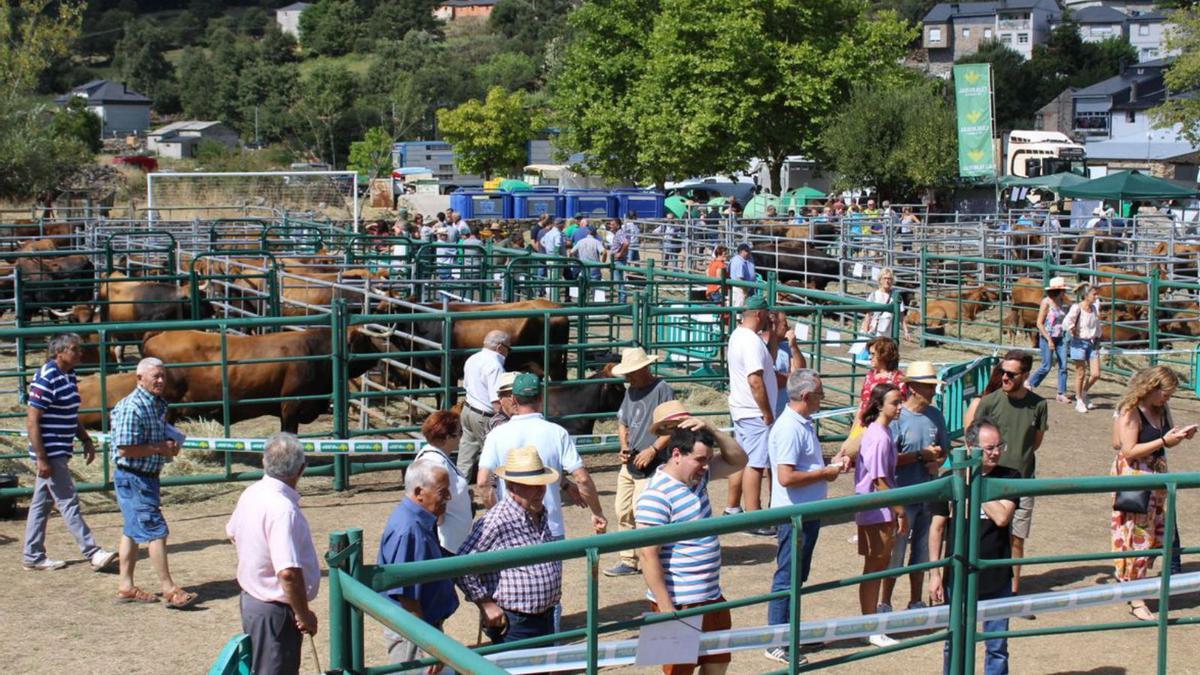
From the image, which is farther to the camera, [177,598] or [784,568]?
[177,598]

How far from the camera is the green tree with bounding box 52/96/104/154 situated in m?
75.8

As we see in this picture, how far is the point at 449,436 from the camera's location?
6715mm

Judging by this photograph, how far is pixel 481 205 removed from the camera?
4450cm

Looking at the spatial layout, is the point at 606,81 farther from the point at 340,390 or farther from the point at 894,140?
the point at 340,390

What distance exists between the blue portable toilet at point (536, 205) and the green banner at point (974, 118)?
14433 millimetres

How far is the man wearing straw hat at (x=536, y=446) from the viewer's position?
702 cm

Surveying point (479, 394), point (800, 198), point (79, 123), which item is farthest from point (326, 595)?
point (79, 123)

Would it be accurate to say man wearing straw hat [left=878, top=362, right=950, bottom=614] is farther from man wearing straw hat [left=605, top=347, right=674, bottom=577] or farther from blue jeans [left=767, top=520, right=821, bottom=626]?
man wearing straw hat [left=605, top=347, right=674, bottom=577]

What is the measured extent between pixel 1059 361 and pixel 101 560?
34.4 feet

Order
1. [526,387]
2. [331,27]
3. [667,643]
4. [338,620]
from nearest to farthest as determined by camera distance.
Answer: [338,620] < [667,643] < [526,387] < [331,27]

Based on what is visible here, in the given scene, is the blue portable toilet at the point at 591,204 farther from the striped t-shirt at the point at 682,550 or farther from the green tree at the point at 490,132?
the striped t-shirt at the point at 682,550

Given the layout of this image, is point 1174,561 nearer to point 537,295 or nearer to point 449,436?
point 449,436

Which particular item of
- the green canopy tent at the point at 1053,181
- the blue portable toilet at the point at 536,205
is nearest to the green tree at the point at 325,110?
the blue portable toilet at the point at 536,205

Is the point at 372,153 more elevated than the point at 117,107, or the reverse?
the point at 117,107
